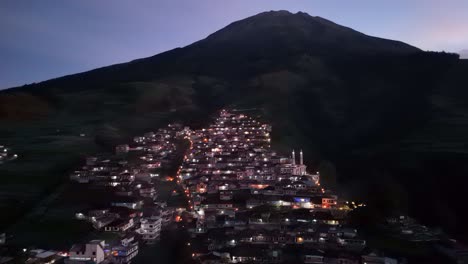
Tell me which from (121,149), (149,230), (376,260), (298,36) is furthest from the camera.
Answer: (298,36)

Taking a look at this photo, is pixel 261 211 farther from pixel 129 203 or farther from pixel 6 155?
pixel 6 155

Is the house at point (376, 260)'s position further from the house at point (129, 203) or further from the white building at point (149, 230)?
the house at point (129, 203)

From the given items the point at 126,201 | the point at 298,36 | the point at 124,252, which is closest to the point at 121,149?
the point at 126,201

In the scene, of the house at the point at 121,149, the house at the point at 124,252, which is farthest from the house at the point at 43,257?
the house at the point at 121,149

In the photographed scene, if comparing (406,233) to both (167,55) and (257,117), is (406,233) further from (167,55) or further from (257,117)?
(167,55)

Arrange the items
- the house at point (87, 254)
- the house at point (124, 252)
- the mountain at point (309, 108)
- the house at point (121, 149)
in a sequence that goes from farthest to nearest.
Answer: the house at point (121, 149), the mountain at point (309, 108), the house at point (124, 252), the house at point (87, 254)

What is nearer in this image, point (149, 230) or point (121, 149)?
point (149, 230)

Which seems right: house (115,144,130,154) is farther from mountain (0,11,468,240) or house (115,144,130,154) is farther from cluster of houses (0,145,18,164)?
cluster of houses (0,145,18,164)

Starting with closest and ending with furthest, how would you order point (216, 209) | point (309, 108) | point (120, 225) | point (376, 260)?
1. point (376, 260)
2. point (120, 225)
3. point (216, 209)
4. point (309, 108)
